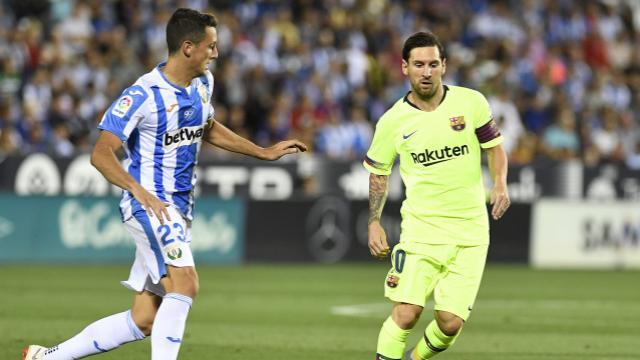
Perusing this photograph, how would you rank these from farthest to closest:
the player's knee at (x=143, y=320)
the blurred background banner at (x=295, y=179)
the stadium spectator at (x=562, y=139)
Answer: the stadium spectator at (x=562, y=139), the blurred background banner at (x=295, y=179), the player's knee at (x=143, y=320)

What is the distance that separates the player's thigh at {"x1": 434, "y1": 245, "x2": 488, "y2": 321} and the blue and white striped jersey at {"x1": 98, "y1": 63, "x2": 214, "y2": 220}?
5.49ft

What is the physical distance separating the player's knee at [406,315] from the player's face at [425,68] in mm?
1354

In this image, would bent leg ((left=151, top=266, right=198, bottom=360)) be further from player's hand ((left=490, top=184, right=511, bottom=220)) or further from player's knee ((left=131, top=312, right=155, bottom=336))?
player's hand ((left=490, top=184, right=511, bottom=220))

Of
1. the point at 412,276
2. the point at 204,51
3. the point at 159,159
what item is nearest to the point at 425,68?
the point at 412,276

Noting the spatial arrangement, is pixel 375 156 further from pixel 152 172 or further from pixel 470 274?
pixel 152 172

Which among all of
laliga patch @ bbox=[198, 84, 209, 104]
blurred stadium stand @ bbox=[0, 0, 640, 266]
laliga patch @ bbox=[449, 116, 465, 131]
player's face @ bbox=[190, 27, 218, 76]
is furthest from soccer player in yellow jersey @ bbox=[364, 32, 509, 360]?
blurred stadium stand @ bbox=[0, 0, 640, 266]

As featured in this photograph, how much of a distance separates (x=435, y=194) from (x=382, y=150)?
1.46 ft

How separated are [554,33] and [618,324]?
49.8 feet

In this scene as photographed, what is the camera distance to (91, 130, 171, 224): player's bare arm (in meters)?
7.45

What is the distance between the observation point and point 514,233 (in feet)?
71.4

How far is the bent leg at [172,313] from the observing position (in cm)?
752

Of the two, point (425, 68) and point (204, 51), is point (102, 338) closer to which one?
point (204, 51)

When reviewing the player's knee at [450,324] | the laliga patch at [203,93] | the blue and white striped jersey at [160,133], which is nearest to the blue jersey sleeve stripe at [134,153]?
the blue and white striped jersey at [160,133]

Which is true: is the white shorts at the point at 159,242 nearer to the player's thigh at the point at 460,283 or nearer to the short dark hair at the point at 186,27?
the short dark hair at the point at 186,27
